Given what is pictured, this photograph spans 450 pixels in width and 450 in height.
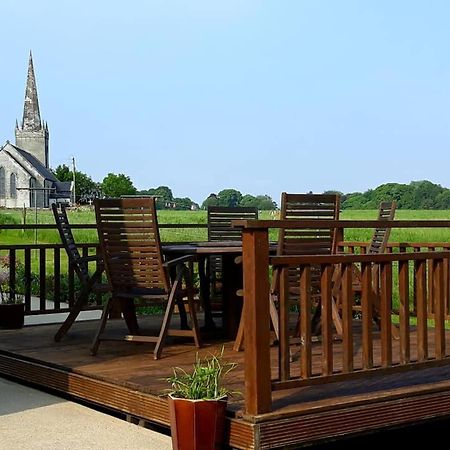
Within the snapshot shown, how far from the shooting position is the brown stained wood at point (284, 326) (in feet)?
12.1

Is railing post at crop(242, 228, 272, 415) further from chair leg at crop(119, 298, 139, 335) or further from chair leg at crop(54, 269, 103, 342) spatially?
chair leg at crop(54, 269, 103, 342)

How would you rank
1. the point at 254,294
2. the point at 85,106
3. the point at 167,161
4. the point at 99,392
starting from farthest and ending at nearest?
the point at 167,161 < the point at 85,106 < the point at 99,392 < the point at 254,294

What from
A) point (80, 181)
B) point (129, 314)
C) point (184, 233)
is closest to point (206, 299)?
point (129, 314)

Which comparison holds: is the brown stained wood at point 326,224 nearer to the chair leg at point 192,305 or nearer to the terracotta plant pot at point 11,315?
the chair leg at point 192,305

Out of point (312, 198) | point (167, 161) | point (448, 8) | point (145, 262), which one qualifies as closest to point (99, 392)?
point (145, 262)

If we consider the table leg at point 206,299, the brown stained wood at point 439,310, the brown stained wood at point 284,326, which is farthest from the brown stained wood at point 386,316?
the table leg at point 206,299

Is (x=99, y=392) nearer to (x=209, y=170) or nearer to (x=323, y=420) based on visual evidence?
(x=323, y=420)

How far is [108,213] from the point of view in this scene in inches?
217

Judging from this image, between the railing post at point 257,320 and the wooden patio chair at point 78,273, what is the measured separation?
7.72ft

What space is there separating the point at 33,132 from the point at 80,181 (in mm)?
20260

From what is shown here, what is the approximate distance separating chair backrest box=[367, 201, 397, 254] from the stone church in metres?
60.4

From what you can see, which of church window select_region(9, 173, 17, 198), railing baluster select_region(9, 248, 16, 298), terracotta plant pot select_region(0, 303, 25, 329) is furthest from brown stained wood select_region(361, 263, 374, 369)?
church window select_region(9, 173, 17, 198)

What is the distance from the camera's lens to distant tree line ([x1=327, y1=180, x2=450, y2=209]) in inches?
1484

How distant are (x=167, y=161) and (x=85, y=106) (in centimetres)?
474
